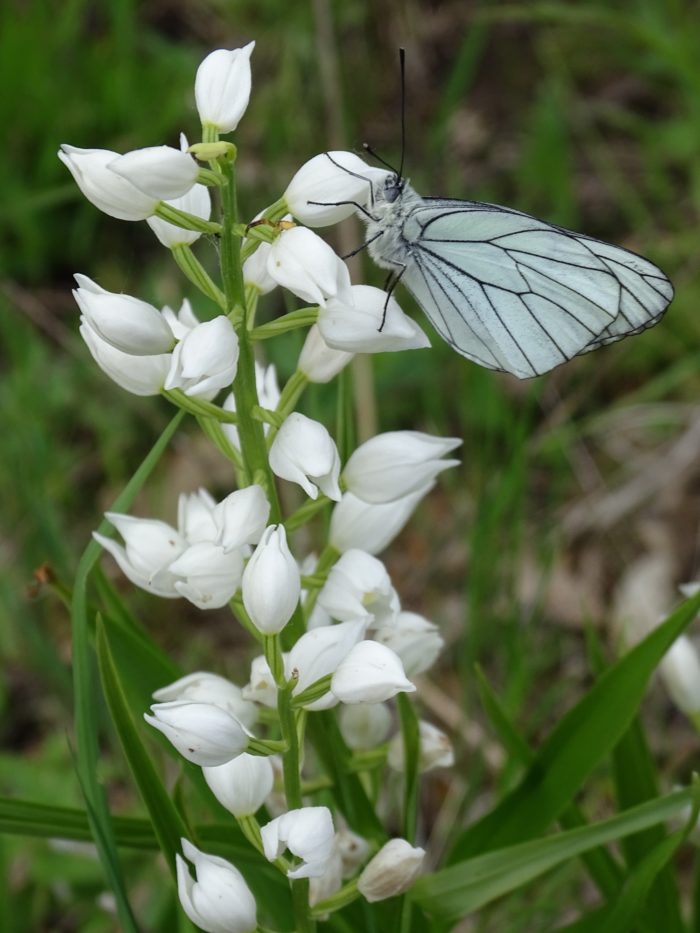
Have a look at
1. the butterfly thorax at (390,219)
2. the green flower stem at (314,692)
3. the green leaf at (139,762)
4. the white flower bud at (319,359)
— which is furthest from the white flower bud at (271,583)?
the butterfly thorax at (390,219)

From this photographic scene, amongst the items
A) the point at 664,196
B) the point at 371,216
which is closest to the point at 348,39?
the point at 664,196

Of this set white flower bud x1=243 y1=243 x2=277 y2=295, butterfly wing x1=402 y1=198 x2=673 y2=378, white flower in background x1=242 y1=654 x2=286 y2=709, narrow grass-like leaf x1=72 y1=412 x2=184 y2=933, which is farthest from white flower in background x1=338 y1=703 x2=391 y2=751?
white flower bud x1=243 y1=243 x2=277 y2=295

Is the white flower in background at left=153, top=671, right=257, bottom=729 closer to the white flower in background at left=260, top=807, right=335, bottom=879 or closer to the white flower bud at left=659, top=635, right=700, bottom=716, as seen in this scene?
the white flower in background at left=260, top=807, right=335, bottom=879

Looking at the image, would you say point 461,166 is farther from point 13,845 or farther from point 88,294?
point 88,294

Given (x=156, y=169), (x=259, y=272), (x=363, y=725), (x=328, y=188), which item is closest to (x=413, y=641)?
(x=363, y=725)

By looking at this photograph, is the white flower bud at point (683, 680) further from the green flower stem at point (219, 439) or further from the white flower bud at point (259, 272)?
the white flower bud at point (259, 272)

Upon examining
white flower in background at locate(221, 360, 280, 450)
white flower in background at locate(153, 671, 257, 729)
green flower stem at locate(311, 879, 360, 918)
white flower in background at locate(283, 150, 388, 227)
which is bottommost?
green flower stem at locate(311, 879, 360, 918)
